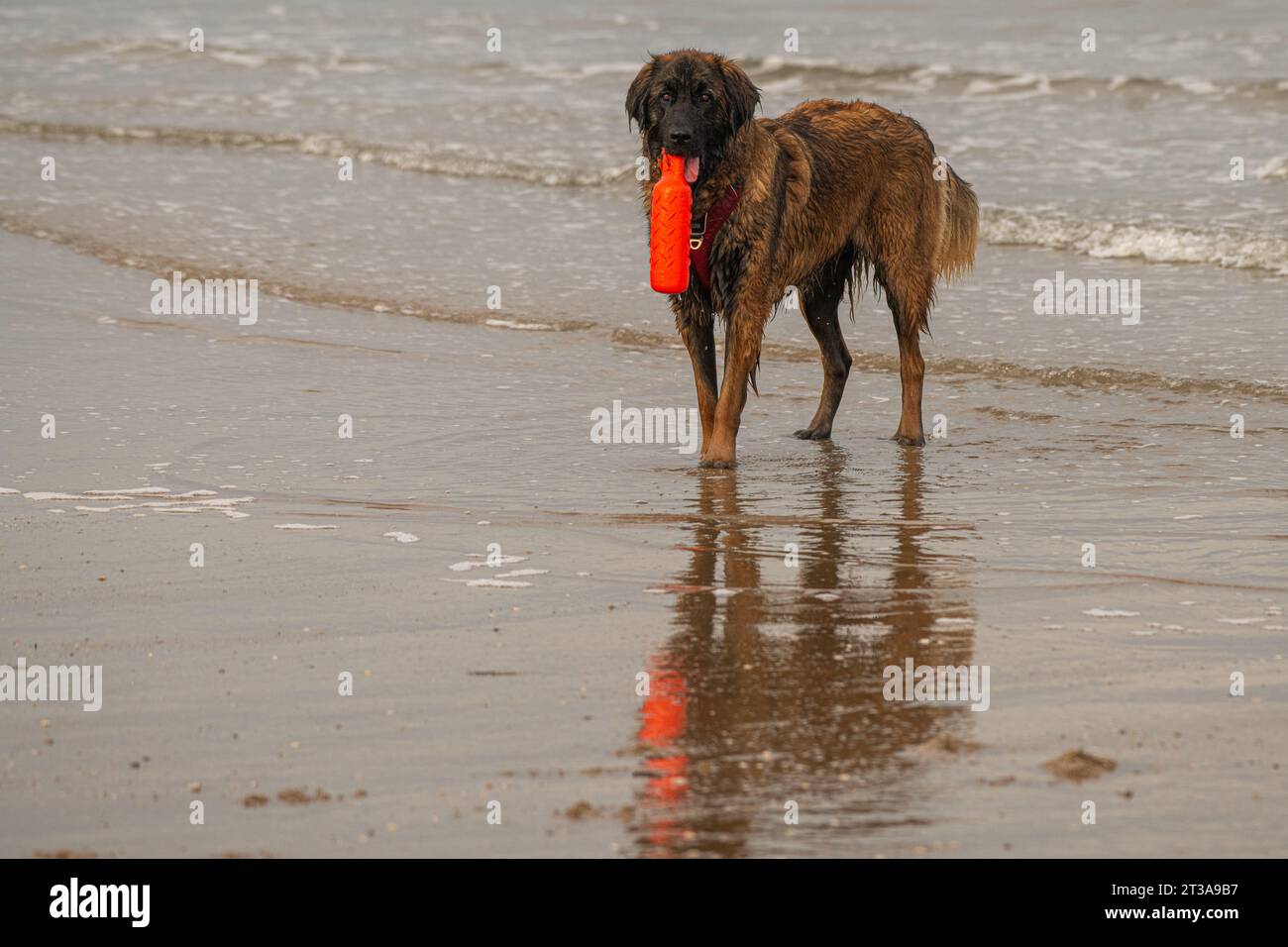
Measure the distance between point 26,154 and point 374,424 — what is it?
37.0ft

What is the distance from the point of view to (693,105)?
283 inches

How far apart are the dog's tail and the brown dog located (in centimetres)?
1

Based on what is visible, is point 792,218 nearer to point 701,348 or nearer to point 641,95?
point 701,348

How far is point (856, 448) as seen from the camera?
26.4 ft

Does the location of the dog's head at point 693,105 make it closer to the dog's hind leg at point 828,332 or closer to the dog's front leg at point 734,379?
the dog's front leg at point 734,379

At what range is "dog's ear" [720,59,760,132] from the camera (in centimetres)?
724

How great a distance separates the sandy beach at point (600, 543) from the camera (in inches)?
151

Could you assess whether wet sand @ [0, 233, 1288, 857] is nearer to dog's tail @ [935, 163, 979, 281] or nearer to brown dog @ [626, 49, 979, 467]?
brown dog @ [626, 49, 979, 467]

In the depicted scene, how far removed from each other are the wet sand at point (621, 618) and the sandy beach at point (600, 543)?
0.02 m

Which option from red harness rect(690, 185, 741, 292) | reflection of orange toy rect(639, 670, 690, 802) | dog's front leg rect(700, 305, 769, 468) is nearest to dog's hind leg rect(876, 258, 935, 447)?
dog's front leg rect(700, 305, 769, 468)

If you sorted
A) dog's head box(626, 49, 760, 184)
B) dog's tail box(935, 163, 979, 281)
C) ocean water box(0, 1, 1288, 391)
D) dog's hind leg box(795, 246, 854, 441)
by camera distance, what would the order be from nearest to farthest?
dog's head box(626, 49, 760, 184) < dog's hind leg box(795, 246, 854, 441) < dog's tail box(935, 163, 979, 281) < ocean water box(0, 1, 1288, 391)

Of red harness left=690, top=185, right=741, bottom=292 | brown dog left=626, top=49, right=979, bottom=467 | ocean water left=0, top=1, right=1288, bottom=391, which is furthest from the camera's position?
ocean water left=0, top=1, right=1288, bottom=391

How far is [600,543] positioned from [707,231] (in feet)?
6.33
